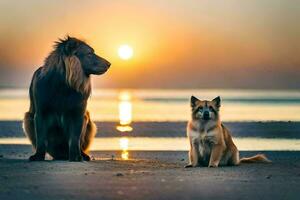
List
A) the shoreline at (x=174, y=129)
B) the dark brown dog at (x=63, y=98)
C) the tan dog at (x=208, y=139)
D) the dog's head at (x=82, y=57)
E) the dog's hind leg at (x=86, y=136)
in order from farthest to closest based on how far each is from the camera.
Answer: the shoreline at (x=174, y=129), the dog's hind leg at (x=86, y=136), the dog's head at (x=82, y=57), the dark brown dog at (x=63, y=98), the tan dog at (x=208, y=139)

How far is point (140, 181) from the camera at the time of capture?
10711mm

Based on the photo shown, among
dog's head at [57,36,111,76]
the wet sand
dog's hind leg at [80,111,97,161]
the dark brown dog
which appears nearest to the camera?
the wet sand

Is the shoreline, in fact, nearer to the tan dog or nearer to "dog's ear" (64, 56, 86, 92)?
"dog's ear" (64, 56, 86, 92)

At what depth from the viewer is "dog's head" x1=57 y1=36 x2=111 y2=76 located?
1380 centimetres

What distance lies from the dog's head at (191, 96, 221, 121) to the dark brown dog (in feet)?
5.18

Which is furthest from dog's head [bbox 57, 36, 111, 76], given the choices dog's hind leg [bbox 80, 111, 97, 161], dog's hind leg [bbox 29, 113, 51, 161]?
dog's hind leg [bbox 29, 113, 51, 161]

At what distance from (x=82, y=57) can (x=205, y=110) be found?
2.12 meters

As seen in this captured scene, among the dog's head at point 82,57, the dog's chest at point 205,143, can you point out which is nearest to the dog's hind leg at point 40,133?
the dog's head at point 82,57

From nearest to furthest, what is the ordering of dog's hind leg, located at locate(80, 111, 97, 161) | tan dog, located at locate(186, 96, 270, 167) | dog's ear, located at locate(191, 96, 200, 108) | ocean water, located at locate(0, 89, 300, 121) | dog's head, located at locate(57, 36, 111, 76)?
tan dog, located at locate(186, 96, 270, 167) < dog's ear, located at locate(191, 96, 200, 108) < dog's head, located at locate(57, 36, 111, 76) < dog's hind leg, located at locate(80, 111, 97, 161) < ocean water, located at locate(0, 89, 300, 121)

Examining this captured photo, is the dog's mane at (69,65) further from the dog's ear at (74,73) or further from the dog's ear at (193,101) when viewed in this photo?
the dog's ear at (193,101)

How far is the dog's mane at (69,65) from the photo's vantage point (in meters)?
13.6

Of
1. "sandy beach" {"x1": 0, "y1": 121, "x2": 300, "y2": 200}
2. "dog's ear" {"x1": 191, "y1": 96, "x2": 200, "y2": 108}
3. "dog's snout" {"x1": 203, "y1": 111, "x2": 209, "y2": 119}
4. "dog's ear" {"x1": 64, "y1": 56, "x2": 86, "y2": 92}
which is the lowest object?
"sandy beach" {"x1": 0, "y1": 121, "x2": 300, "y2": 200}

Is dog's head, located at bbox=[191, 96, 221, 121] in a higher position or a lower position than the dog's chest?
higher

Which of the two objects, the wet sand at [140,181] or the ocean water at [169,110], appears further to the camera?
the ocean water at [169,110]
